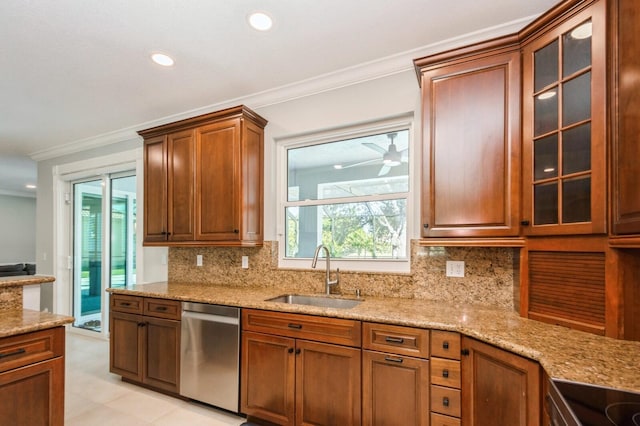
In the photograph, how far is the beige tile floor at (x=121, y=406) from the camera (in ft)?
7.88

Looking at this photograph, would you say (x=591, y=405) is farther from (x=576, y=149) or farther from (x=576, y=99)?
(x=576, y=99)

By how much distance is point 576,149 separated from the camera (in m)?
1.57

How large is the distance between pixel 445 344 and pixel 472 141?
1.17 metres

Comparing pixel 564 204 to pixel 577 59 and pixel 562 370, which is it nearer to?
pixel 577 59

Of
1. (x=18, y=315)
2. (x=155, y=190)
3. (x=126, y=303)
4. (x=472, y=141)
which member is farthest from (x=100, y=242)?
(x=472, y=141)

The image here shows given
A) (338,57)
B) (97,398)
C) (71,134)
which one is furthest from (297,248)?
(71,134)

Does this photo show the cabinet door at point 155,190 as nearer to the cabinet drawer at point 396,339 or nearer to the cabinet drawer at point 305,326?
the cabinet drawer at point 305,326

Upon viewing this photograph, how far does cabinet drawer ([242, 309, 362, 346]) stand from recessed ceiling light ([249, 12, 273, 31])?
1.87 meters

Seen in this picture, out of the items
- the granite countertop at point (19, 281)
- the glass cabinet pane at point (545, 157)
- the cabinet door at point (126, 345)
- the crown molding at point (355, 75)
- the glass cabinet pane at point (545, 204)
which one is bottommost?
the cabinet door at point (126, 345)

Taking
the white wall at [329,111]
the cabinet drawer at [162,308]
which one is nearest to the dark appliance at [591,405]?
the white wall at [329,111]

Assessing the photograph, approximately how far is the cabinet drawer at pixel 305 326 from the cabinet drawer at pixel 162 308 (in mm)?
668

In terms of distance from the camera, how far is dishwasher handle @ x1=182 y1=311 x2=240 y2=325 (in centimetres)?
235

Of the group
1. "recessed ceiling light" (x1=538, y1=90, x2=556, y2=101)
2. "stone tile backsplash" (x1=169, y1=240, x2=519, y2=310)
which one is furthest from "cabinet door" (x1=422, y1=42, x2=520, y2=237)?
"stone tile backsplash" (x1=169, y1=240, x2=519, y2=310)

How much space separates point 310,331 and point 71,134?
424 cm
